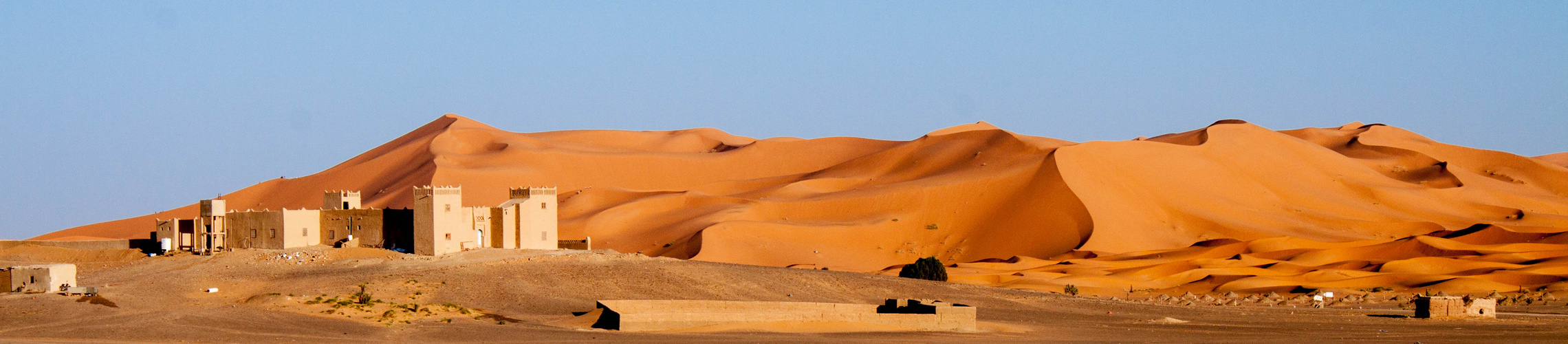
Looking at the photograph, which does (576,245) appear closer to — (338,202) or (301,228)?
(338,202)

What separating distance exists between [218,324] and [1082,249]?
32.5 m

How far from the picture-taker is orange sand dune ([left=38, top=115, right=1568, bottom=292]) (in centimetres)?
4300

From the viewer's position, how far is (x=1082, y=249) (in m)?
50.0

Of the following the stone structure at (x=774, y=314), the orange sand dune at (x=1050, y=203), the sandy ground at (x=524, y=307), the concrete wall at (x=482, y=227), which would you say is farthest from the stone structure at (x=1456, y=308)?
the concrete wall at (x=482, y=227)

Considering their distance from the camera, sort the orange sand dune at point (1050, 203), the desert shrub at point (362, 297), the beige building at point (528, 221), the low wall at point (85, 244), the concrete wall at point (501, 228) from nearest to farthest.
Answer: the desert shrub at point (362, 297), the concrete wall at point (501, 228), the beige building at point (528, 221), the low wall at point (85, 244), the orange sand dune at point (1050, 203)

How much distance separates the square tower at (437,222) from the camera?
113ft

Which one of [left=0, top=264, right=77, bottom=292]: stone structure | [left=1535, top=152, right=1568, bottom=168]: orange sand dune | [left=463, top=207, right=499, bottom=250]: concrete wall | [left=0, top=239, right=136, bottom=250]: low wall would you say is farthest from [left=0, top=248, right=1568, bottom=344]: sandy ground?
[left=1535, top=152, right=1568, bottom=168]: orange sand dune

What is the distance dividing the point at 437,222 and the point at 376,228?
2.21 m

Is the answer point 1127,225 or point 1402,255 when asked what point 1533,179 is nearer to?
point 1127,225

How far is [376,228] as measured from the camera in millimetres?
36062

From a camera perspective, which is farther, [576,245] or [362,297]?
[576,245]

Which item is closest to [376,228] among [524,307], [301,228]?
[301,228]

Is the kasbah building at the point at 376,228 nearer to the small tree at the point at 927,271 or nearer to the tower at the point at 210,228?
the tower at the point at 210,228

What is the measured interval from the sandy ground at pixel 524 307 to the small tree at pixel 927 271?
2.85 meters
